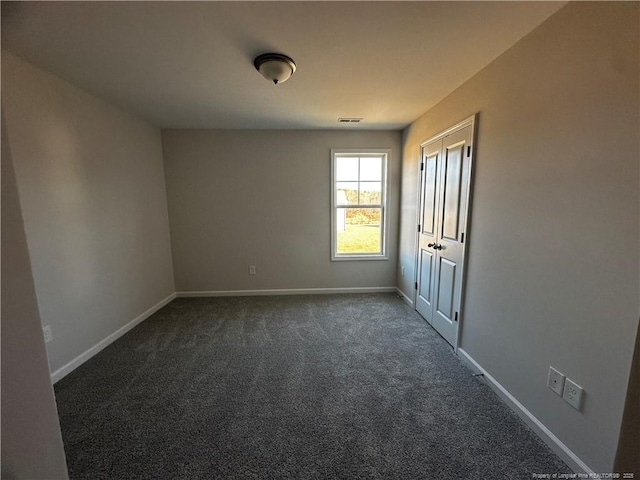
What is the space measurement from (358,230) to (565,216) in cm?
261

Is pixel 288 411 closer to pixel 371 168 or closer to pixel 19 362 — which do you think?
pixel 19 362

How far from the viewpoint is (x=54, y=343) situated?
2008mm

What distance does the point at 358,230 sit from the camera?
387 centimetres

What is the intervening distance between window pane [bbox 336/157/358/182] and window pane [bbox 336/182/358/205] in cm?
7

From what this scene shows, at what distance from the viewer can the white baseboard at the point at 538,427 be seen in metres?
1.31

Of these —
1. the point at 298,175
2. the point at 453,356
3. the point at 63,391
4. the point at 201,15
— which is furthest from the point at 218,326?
the point at 201,15

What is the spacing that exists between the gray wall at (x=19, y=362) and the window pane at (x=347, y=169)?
3341 millimetres

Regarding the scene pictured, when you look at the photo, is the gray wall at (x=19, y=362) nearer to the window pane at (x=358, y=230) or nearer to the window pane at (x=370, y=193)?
the window pane at (x=358, y=230)

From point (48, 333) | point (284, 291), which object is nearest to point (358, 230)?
point (284, 291)

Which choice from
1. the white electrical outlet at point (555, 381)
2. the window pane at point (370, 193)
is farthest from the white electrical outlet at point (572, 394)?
the window pane at point (370, 193)

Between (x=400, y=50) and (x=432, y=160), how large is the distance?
4.23 ft

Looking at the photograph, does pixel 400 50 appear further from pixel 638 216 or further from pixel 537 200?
pixel 638 216

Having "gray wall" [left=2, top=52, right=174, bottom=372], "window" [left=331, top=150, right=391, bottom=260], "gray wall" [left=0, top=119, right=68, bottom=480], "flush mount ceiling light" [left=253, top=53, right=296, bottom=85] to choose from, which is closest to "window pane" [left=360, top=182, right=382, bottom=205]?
"window" [left=331, top=150, right=391, bottom=260]

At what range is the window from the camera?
12.2 ft
